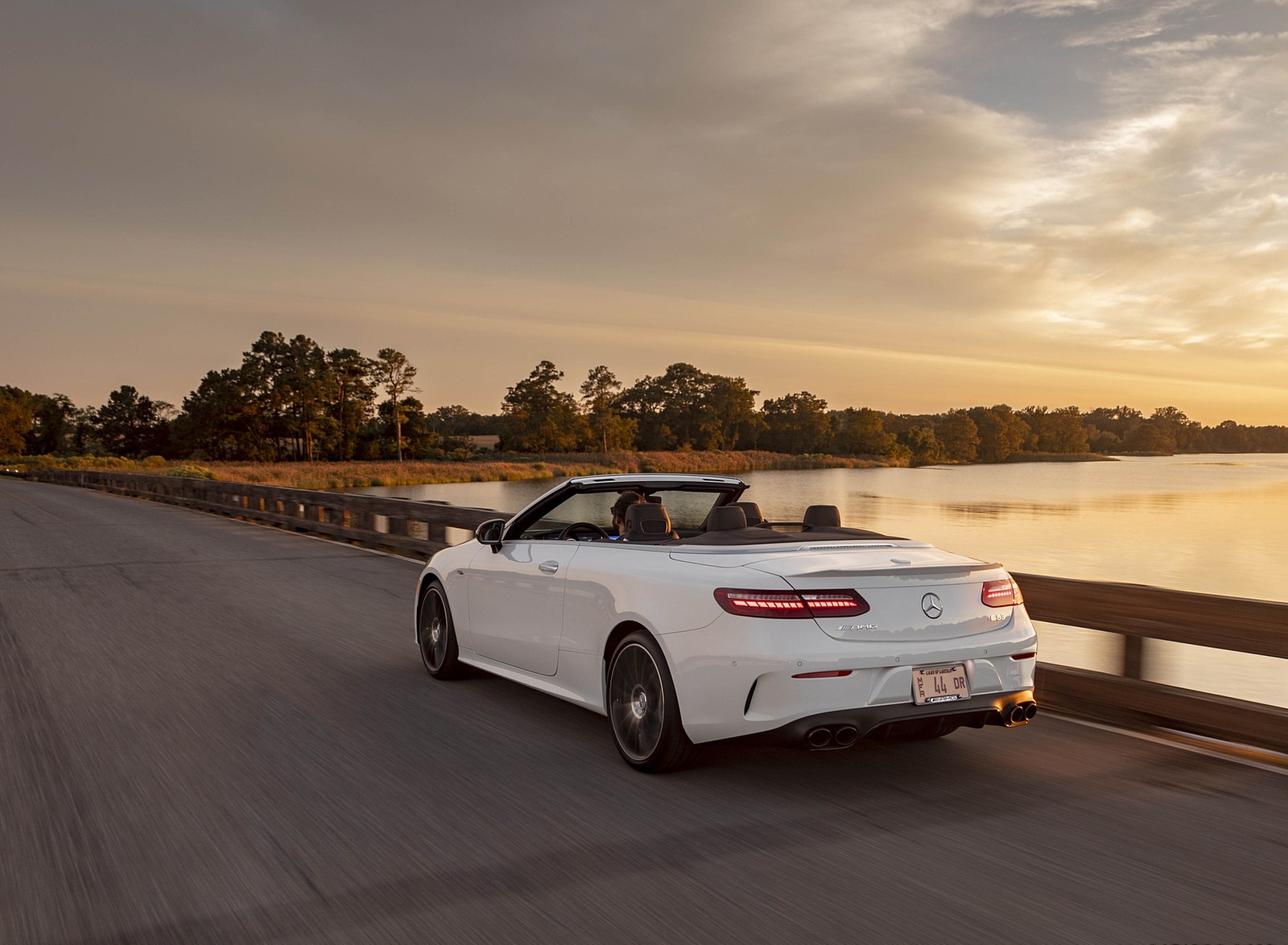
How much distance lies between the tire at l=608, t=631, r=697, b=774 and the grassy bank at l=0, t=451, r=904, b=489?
5348 cm

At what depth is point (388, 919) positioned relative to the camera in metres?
3.35

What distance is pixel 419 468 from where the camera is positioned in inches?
3260

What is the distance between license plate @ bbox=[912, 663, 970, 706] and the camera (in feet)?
15.0

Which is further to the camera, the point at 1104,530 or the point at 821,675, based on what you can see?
the point at 1104,530

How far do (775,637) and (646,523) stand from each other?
1.31 m

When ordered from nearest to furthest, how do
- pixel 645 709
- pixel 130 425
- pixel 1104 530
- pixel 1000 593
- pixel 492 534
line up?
pixel 1000 593, pixel 645 709, pixel 492 534, pixel 1104 530, pixel 130 425

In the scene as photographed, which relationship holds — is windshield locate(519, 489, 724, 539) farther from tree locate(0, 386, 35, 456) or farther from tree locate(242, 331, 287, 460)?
tree locate(0, 386, 35, 456)

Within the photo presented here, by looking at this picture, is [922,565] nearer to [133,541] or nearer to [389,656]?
[389,656]

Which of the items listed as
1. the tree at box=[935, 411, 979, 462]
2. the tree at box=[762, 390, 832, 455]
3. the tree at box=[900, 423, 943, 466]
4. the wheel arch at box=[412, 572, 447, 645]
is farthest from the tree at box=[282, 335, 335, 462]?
the wheel arch at box=[412, 572, 447, 645]

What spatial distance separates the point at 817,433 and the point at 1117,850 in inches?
6101

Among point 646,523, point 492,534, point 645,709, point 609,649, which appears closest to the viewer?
point 645,709

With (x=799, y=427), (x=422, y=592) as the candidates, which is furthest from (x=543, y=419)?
(x=422, y=592)

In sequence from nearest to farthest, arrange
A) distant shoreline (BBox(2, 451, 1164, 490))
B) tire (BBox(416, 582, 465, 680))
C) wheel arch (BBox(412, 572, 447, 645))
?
tire (BBox(416, 582, 465, 680)), wheel arch (BBox(412, 572, 447, 645)), distant shoreline (BBox(2, 451, 1164, 490))

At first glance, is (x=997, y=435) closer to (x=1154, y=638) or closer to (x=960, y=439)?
(x=960, y=439)
